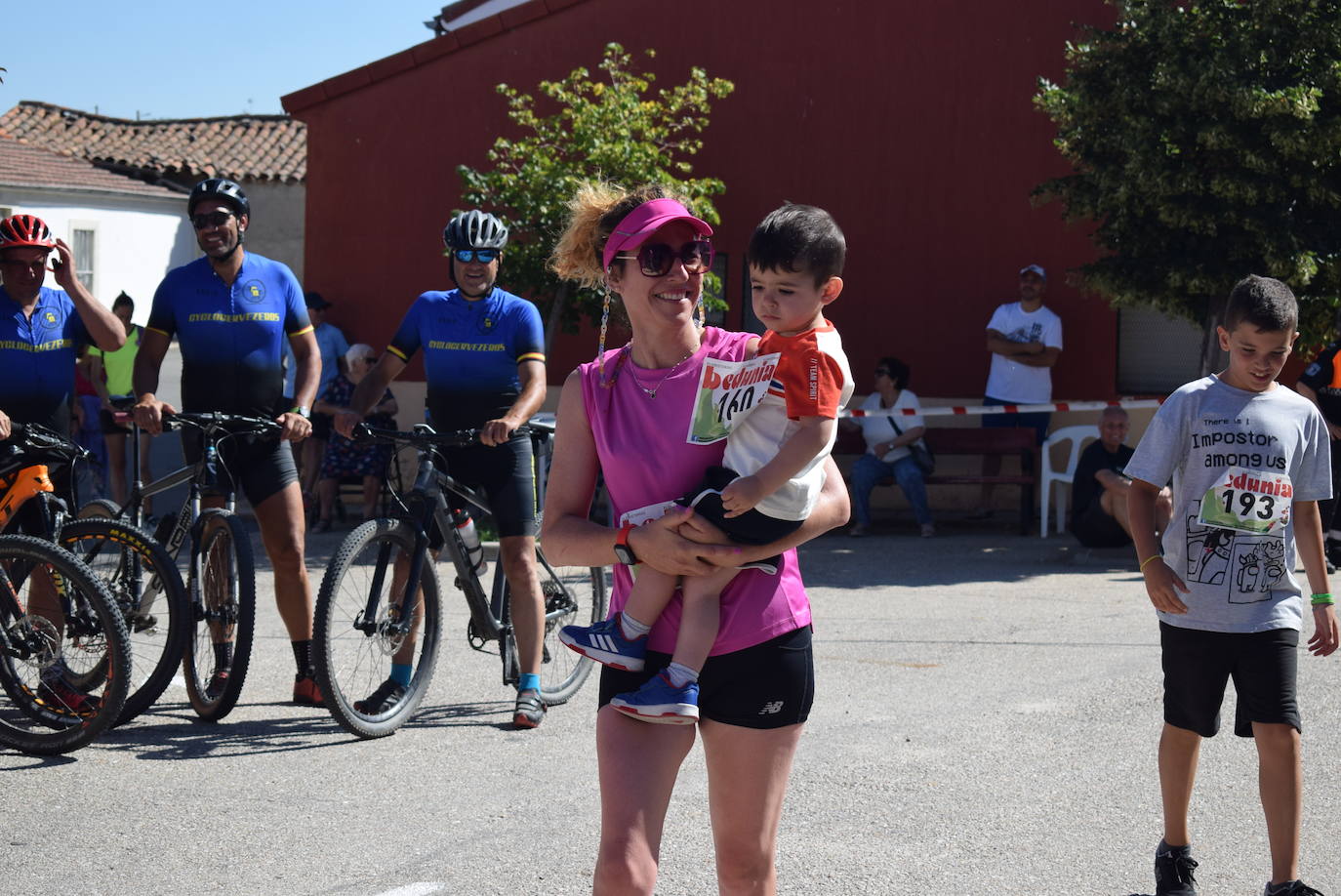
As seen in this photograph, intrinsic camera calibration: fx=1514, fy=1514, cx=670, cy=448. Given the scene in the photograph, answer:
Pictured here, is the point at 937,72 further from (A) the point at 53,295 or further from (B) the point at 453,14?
(B) the point at 453,14

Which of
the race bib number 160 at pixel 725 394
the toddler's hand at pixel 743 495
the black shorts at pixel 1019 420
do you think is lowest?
the black shorts at pixel 1019 420

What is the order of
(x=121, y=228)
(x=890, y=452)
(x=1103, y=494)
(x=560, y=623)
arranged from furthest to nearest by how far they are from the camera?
(x=121, y=228) → (x=890, y=452) → (x=1103, y=494) → (x=560, y=623)

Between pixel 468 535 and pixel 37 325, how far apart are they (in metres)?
2.03

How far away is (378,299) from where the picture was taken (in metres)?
17.5

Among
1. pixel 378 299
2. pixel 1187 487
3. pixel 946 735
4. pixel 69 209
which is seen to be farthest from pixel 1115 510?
pixel 69 209

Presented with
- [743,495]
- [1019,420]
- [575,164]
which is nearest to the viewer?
[743,495]

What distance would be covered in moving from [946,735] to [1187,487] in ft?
6.92

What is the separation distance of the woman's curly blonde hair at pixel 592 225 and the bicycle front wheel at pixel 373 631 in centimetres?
272

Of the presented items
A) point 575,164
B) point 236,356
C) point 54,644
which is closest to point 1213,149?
point 575,164

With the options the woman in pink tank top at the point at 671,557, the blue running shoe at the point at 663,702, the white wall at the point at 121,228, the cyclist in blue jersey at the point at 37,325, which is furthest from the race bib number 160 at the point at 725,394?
the white wall at the point at 121,228

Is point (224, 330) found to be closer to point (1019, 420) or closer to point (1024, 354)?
point (1024, 354)

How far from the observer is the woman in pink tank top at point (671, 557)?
10.1 feet

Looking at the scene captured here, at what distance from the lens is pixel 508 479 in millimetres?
6410

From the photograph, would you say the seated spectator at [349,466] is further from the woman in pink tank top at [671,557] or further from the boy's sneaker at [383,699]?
the woman in pink tank top at [671,557]
